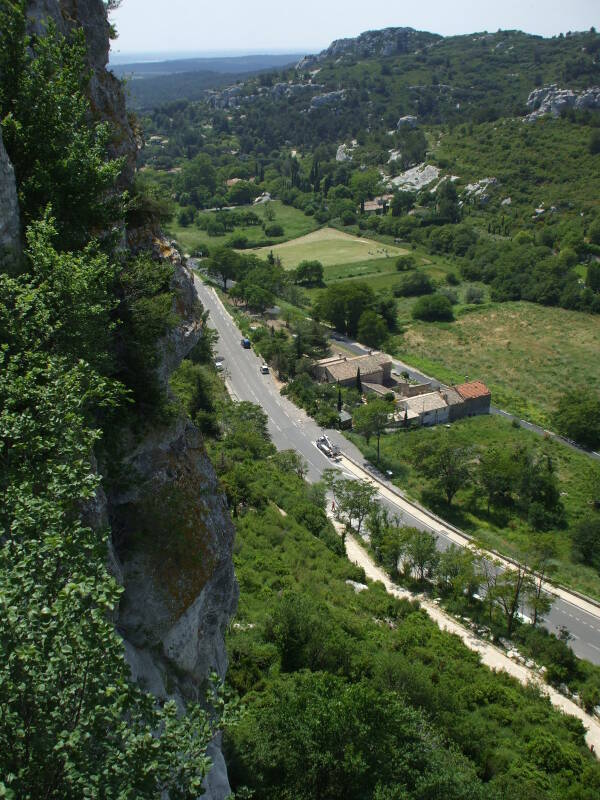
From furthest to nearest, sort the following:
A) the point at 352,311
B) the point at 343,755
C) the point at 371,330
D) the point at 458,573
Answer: the point at 352,311 → the point at 371,330 → the point at 458,573 → the point at 343,755

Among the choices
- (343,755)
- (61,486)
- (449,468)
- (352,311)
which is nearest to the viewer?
(61,486)

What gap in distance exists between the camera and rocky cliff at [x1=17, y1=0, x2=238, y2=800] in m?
13.6

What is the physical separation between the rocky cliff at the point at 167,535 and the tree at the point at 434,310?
3000 inches

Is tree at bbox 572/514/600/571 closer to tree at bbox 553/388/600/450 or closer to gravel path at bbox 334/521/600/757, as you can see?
gravel path at bbox 334/521/600/757

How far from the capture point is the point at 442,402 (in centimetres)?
6112

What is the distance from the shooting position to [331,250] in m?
124

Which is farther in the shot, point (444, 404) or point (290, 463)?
point (444, 404)

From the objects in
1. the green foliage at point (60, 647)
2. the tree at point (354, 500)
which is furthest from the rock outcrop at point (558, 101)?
the green foliage at point (60, 647)

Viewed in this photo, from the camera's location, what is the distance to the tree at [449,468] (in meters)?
47.1

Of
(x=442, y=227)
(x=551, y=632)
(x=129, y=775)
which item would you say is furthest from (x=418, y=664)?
(x=442, y=227)

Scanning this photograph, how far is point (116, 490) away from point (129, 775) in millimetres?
7789

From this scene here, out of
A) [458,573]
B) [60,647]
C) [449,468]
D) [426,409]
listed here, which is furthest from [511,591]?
[60,647]

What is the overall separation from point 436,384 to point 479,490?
20584 mm

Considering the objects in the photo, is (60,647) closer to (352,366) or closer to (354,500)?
(354,500)
